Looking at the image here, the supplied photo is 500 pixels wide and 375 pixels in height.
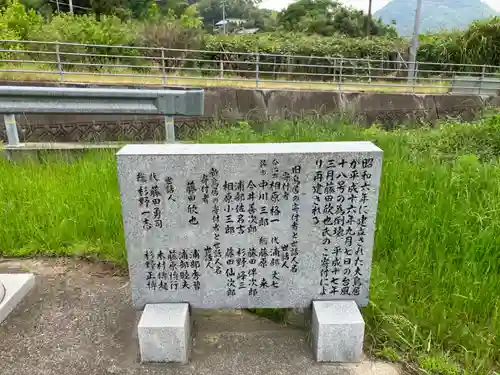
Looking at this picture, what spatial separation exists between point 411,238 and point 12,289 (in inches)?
109

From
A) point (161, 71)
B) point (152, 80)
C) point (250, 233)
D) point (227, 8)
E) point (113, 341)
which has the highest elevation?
point (227, 8)

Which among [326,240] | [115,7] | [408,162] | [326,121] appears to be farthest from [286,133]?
[115,7]

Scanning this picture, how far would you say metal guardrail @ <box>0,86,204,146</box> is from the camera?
15.2 feet

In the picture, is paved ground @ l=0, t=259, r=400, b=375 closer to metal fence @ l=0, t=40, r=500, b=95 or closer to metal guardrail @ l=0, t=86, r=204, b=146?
metal guardrail @ l=0, t=86, r=204, b=146

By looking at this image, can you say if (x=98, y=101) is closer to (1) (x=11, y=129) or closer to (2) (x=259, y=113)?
(1) (x=11, y=129)

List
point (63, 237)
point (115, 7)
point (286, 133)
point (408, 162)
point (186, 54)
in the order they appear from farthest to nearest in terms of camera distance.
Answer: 1. point (115, 7)
2. point (186, 54)
3. point (286, 133)
4. point (408, 162)
5. point (63, 237)

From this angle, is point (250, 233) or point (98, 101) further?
point (98, 101)

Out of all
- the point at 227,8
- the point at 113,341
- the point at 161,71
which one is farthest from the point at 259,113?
the point at 227,8

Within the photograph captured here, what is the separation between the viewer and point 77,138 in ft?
23.6

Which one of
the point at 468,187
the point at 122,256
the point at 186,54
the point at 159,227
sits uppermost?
the point at 186,54

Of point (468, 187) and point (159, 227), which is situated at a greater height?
point (159, 227)

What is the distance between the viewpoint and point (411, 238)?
295 cm

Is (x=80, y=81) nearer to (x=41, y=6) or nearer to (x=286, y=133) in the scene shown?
(x=286, y=133)

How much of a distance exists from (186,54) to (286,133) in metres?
10.8
